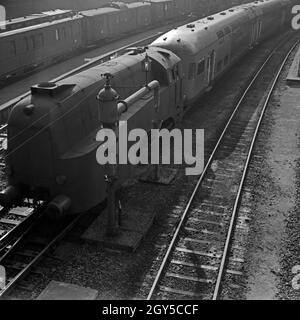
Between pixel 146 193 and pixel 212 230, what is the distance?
9.13ft

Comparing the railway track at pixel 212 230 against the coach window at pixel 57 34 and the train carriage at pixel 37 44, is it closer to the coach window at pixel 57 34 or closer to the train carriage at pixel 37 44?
the train carriage at pixel 37 44

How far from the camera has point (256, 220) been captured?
12.6m

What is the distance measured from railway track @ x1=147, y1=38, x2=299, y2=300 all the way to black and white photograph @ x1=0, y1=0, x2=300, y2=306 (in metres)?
0.04

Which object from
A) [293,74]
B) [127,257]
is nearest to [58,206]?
[127,257]

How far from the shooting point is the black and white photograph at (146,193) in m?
9.92

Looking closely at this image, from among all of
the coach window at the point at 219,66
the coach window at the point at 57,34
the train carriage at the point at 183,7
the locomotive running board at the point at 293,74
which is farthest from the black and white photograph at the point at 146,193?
the train carriage at the point at 183,7

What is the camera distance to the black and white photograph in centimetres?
992

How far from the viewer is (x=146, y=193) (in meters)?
13.9

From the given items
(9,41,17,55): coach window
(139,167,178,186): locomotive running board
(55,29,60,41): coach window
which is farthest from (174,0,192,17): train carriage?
(139,167,178,186): locomotive running board

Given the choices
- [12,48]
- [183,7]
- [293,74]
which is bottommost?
[293,74]

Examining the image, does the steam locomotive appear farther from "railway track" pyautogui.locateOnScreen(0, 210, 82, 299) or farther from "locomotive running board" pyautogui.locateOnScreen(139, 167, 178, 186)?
"locomotive running board" pyautogui.locateOnScreen(139, 167, 178, 186)

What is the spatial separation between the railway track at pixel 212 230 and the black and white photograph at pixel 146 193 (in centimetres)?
4

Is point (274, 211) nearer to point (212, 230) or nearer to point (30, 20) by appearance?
point (212, 230)
